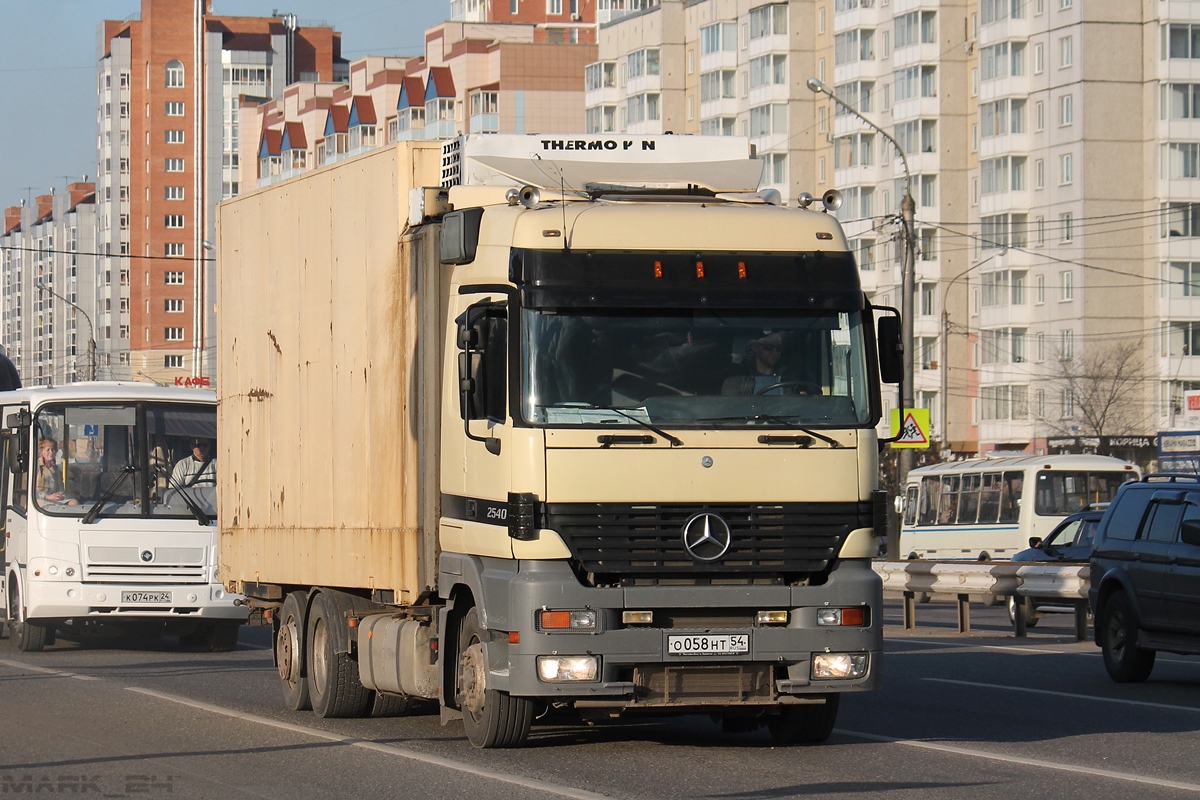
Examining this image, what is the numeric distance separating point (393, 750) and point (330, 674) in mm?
2032

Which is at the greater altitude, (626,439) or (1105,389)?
(1105,389)

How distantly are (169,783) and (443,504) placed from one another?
2.35 meters

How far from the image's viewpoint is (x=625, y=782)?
33.2 feet

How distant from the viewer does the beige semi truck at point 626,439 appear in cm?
1060

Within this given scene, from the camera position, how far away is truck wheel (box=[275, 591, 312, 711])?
1430cm

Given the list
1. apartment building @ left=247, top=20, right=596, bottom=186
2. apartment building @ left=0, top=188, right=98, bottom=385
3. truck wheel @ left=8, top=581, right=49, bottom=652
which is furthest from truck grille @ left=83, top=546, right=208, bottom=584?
apartment building @ left=0, top=188, right=98, bottom=385

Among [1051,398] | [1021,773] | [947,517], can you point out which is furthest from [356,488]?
[1051,398]

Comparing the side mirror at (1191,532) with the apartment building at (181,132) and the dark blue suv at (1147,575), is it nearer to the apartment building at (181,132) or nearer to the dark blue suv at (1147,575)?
the dark blue suv at (1147,575)

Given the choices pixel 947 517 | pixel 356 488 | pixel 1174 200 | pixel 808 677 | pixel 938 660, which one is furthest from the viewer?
pixel 1174 200

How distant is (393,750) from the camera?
1168 cm

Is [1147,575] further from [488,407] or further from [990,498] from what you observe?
[990,498]

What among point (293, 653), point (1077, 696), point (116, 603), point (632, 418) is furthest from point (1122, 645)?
point (116, 603)

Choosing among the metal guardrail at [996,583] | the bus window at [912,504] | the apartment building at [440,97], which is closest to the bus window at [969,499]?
the bus window at [912,504]

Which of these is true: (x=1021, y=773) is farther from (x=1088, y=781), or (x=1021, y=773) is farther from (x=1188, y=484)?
(x=1188, y=484)
